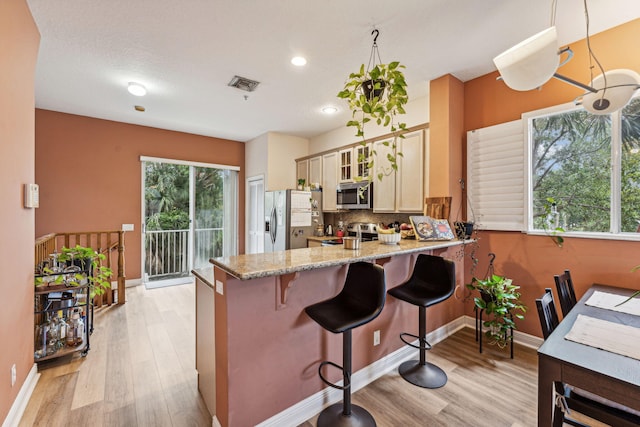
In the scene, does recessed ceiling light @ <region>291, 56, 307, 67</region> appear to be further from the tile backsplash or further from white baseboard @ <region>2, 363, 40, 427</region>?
white baseboard @ <region>2, 363, 40, 427</region>

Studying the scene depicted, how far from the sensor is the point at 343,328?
1.56 meters

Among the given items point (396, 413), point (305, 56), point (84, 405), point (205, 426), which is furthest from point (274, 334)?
point (305, 56)

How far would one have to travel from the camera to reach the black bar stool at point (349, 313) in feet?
5.45

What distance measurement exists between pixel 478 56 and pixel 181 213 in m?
5.28

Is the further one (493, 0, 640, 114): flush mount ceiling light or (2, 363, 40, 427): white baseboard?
(2, 363, 40, 427): white baseboard

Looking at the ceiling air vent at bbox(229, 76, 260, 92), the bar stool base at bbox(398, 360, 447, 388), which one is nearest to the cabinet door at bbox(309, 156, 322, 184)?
the ceiling air vent at bbox(229, 76, 260, 92)

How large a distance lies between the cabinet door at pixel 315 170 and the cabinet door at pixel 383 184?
1279 mm

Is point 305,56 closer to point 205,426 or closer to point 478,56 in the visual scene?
point 478,56

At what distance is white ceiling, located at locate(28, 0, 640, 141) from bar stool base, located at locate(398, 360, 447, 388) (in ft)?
9.17

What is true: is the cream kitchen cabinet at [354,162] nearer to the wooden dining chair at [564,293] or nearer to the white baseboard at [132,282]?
the wooden dining chair at [564,293]

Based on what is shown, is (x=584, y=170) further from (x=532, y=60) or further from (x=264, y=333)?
(x=264, y=333)

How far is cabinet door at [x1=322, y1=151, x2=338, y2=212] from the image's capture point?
4.76 m

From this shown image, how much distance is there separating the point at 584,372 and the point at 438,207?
213cm

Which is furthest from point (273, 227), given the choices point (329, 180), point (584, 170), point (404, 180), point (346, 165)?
point (584, 170)
